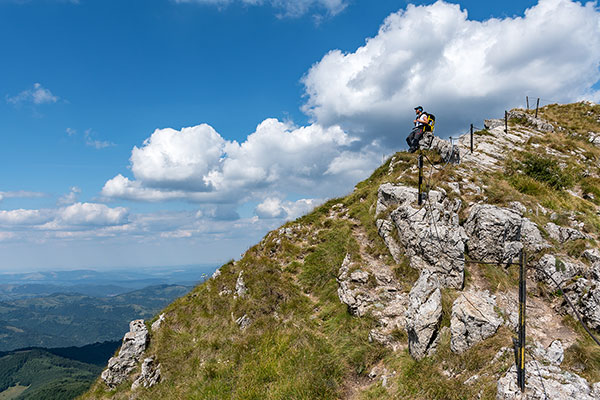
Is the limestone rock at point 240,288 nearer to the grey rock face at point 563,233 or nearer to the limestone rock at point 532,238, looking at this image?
the limestone rock at point 532,238

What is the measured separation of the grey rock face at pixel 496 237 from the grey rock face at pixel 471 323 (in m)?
3.40

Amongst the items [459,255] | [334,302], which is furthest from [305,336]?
[459,255]

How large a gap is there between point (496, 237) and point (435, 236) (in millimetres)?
2685

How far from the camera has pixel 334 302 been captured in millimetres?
15641

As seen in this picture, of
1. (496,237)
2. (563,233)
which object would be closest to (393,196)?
(496,237)

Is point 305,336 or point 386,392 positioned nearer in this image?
point 386,392

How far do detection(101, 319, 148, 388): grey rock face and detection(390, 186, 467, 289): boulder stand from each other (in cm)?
1582

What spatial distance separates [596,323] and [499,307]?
297 centimetres

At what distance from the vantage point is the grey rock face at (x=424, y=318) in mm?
10883

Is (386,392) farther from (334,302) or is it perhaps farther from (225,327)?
(225,327)

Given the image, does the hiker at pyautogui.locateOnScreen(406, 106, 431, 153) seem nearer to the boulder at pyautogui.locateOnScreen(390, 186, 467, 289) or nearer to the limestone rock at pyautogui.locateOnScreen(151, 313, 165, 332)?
the boulder at pyautogui.locateOnScreen(390, 186, 467, 289)

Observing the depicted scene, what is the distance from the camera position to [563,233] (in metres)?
14.1

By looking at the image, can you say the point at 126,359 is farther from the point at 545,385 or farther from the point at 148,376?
the point at 545,385

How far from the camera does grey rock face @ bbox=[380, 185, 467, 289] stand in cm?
1346
